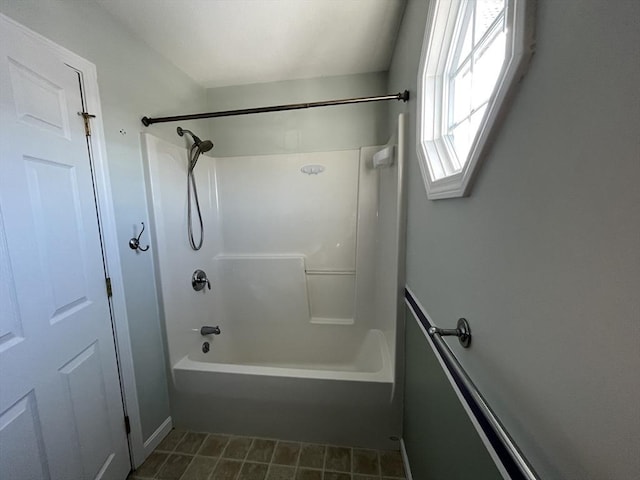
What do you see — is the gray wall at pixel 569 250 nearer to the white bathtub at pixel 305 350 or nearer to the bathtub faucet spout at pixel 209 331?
the white bathtub at pixel 305 350

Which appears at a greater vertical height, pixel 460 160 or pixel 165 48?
pixel 165 48

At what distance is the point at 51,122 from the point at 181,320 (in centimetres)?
126

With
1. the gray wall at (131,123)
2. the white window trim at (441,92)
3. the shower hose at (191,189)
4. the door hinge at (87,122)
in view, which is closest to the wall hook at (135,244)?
the gray wall at (131,123)

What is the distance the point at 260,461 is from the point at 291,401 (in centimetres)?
38

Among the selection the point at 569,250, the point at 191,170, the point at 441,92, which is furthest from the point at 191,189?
the point at 569,250

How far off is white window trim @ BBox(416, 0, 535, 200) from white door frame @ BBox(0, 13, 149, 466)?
1.53m

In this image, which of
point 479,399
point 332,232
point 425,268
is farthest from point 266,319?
point 479,399

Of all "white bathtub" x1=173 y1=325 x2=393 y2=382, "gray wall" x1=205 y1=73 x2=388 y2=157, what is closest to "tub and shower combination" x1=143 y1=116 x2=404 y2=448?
"white bathtub" x1=173 y1=325 x2=393 y2=382

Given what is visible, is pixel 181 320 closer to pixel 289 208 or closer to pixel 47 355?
pixel 47 355

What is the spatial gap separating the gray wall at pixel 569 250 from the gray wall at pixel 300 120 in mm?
1707

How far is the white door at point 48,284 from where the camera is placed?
2.81ft

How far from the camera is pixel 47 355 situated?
97cm

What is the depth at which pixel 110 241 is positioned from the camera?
1248mm

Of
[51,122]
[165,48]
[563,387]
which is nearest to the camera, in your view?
[563,387]
